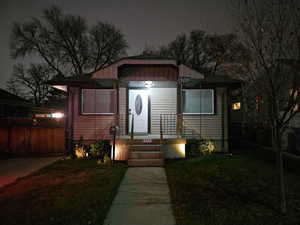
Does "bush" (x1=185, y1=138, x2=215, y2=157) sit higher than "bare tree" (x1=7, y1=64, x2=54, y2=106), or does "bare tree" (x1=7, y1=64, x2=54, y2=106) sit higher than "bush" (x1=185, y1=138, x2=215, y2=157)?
"bare tree" (x1=7, y1=64, x2=54, y2=106)

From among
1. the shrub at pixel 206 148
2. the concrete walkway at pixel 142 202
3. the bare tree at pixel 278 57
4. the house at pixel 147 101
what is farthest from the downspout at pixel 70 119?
the bare tree at pixel 278 57

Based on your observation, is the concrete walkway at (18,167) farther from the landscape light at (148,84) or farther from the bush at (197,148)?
the bush at (197,148)

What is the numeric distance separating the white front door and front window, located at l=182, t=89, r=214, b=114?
182 centimetres

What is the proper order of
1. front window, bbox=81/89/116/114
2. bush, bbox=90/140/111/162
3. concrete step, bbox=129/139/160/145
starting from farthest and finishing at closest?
front window, bbox=81/89/116/114 < bush, bbox=90/140/111/162 < concrete step, bbox=129/139/160/145

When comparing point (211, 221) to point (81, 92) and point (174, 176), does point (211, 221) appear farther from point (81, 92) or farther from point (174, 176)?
point (81, 92)

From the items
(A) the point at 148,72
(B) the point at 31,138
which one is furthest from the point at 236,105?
(B) the point at 31,138

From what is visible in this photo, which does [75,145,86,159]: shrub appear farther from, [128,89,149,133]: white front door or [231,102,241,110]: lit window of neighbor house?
[231,102,241,110]: lit window of neighbor house

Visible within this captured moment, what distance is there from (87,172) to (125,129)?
118 inches

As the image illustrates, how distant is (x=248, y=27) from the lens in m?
3.14

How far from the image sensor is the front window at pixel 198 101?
8438mm

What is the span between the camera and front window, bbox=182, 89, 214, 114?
8.44m

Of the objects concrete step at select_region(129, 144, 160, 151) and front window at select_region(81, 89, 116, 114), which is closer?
concrete step at select_region(129, 144, 160, 151)

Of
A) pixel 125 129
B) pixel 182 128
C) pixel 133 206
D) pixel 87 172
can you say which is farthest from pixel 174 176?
pixel 125 129

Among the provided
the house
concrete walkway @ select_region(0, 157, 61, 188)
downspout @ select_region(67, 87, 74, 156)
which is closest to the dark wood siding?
the house
